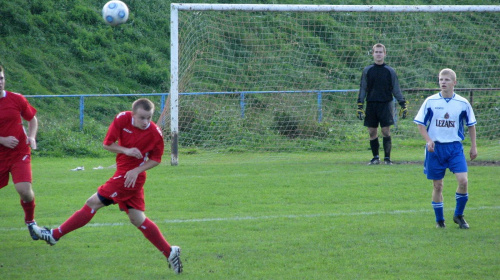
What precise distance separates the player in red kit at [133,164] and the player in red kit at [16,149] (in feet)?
3.94

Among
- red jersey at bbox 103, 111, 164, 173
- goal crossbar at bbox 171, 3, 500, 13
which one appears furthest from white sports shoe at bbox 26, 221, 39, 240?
goal crossbar at bbox 171, 3, 500, 13

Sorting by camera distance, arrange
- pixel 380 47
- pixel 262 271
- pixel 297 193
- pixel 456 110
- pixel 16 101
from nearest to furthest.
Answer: pixel 262 271, pixel 16 101, pixel 456 110, pixel 297 193, pixel 380 47

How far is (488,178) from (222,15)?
7.47m

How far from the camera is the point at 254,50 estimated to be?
50.3 feet

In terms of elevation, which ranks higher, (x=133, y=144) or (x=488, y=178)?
(x=133, y=144)

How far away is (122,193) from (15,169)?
1.63 meters

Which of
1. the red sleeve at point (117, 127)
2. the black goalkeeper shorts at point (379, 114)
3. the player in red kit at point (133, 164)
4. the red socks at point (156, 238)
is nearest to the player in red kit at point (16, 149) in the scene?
the player in red kit at point (133, 164)

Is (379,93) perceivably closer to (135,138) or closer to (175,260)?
(135,138)

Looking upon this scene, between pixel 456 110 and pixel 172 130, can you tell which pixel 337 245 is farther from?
pixel 172 130

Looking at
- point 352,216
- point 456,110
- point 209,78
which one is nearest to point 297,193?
point 352,216

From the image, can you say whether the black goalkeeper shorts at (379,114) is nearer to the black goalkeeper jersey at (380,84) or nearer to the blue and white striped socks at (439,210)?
the black goalkeeper jersey at (380,84)

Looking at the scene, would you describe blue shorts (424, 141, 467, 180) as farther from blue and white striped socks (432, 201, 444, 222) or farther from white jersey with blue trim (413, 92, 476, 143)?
blue and white striped socks (432, 201, 444, 222)

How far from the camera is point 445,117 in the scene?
6855 millimetres

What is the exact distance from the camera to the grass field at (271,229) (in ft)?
17.0
